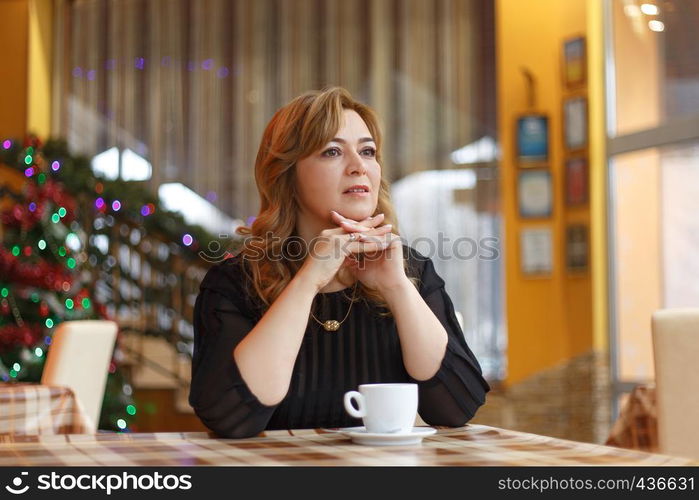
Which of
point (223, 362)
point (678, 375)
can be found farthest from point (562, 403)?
point (223, 362)

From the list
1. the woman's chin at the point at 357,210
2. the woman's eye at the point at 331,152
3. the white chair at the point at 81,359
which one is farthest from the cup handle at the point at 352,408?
the white chair at the point at 81,359

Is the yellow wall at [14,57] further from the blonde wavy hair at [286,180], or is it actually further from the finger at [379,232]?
the finger at [379,232]

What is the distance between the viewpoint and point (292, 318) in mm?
1583

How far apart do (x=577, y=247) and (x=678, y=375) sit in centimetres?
369

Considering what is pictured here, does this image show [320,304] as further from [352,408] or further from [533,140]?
[533,140]

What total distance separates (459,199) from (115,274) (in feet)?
8.10

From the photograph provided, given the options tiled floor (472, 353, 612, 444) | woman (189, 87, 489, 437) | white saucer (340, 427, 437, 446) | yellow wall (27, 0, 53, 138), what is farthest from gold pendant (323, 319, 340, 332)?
yellow wall (27, 0, 53, 138)

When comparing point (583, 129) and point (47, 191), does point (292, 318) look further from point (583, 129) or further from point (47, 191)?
point (583, 129)

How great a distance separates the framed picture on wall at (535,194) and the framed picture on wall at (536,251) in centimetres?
11

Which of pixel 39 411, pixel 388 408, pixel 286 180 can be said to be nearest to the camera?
pixel 388 408

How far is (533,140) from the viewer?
19.8 feet

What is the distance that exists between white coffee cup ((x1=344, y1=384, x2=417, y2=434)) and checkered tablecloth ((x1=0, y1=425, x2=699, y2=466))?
45 millimetres

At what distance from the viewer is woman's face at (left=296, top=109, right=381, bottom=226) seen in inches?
69.9

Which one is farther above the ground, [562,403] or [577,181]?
[577,181]
